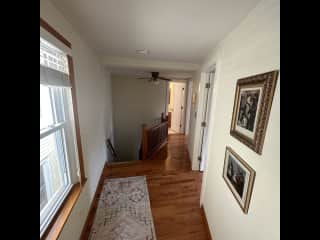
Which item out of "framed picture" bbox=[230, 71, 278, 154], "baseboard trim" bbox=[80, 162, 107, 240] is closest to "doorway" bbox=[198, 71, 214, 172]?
"framed picture" bbox=[230, 71, 278, 154]

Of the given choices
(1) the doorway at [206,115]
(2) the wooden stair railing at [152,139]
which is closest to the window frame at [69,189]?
(2) the wooden stair railing at [152,139]

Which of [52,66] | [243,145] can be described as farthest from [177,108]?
[52,66]

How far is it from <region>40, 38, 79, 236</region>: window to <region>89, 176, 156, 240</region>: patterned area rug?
2.26 feet

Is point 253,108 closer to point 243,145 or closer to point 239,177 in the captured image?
point 243,145

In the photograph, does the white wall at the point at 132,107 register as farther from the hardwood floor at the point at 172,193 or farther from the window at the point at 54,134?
the window at the point at 54,134

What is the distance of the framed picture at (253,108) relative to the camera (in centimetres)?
73

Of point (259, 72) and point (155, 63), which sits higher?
point (155, 63)

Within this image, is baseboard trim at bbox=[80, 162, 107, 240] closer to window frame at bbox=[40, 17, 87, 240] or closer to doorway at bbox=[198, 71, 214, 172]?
window frame at bbox=[40, 17, 87, 240]

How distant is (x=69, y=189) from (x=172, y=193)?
147cm

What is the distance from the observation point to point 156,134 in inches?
143

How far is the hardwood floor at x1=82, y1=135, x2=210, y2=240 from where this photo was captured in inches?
62.3
